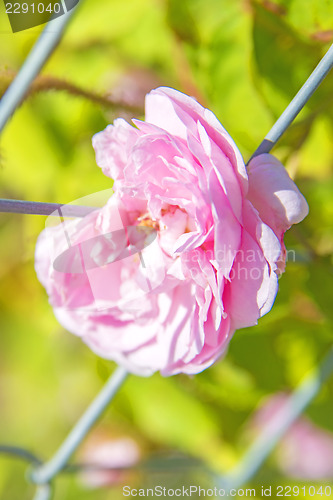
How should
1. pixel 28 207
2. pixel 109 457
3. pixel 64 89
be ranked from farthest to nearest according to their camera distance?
1. pixel 109 457
2. pixel 64 89
3. pixel 28 207

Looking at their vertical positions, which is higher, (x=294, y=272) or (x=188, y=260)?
(x=188, y=260)

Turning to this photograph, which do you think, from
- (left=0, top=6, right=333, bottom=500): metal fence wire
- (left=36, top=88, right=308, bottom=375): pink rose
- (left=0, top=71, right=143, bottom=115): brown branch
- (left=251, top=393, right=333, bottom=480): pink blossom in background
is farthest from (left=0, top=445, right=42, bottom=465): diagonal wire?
(left=251, top=393, right=333, bottom=480): pink blossom in background

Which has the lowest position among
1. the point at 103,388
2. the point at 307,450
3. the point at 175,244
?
the point at 307,450

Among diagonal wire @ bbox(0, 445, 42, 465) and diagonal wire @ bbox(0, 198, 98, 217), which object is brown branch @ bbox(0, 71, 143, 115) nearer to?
diagonal wire @ bbox(0, 198, 98, 217)

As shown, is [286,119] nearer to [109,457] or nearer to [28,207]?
[28,207]

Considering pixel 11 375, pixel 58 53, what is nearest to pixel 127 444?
pixel 11 375

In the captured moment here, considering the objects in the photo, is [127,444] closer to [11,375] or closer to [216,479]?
[216,479]

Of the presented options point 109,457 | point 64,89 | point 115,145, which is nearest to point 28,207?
point 115,145
